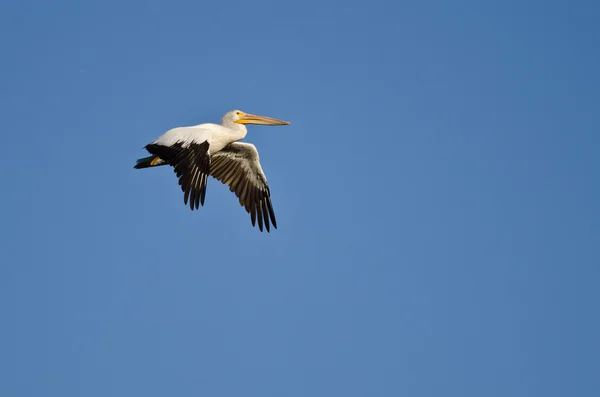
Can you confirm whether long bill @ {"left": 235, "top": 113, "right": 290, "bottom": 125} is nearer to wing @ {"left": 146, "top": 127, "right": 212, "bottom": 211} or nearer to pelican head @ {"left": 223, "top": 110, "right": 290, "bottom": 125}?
pelican head @ {"left": 223, "top": 110, "right": 290, "bottom": 125}

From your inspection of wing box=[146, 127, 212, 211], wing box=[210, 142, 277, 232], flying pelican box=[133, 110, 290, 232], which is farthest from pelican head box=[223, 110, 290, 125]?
wing box=[146, 127, 212, 211]

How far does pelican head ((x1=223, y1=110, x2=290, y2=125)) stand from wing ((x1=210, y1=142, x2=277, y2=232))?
64 centimetres

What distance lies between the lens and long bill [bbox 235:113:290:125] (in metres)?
19.0

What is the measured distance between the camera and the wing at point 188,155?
16156 millimetres

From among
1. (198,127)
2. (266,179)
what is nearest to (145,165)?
(198,127)

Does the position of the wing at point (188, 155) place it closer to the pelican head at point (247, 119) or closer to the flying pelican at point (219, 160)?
the flying pelican at point (219, 160)

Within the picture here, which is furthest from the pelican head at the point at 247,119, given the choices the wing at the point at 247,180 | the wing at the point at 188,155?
the wing at the point at 188,155

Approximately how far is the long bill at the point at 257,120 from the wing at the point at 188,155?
1543 mm

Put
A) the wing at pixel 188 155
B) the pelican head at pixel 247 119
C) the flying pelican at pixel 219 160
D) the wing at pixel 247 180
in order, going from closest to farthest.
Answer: the wing at pixel 188 155, the flying pelican at pixel 219 160, the pelican head at pixel 247 119, the wing at pixel 247 180

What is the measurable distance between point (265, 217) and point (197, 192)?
138 inches

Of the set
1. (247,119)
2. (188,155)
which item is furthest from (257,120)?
(188,155)

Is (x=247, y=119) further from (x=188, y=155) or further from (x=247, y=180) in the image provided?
(x=188, y=155)

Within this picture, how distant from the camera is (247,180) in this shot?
771 inches

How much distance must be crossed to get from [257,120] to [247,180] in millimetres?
1151
